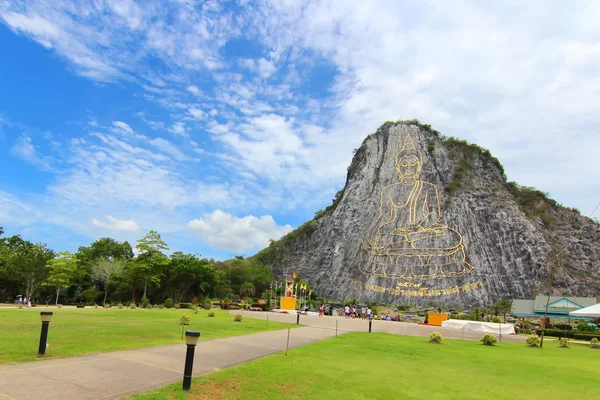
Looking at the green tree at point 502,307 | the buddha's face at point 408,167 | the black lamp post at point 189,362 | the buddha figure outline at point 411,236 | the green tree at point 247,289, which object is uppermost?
the buddha's face at point 408,167

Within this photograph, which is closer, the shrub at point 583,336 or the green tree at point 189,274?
the shrub at point 583,336

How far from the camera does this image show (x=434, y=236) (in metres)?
59.2

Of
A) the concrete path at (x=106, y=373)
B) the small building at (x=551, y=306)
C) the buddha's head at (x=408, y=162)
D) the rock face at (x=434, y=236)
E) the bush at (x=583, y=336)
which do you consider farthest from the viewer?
the buddha's head at (x=408, y=162)

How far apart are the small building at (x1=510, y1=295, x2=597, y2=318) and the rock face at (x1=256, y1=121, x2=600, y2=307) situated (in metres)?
5.51

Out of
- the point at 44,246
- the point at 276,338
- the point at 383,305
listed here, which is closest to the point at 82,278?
the point at 44,246

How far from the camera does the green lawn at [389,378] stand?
7926 mm

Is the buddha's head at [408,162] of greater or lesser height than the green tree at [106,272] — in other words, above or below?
above

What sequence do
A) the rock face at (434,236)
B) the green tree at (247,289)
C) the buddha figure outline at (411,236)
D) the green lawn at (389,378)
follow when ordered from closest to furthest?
1. the green lawn at (389,378)
2. the rock face at (434,236)
3. the buddha figure outline at (411,236)
4. the green tree at (247,289)

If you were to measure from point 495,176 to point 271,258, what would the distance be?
147 ft

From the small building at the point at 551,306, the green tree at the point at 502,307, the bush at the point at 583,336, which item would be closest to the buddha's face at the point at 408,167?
the green tree at the point at 502,307

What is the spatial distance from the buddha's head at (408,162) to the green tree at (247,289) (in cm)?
3199

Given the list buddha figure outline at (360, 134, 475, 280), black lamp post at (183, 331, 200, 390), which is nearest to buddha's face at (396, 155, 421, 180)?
buddha figure outline at (360, 134, 475, 280)

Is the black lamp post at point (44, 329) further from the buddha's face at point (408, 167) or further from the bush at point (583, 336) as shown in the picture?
the buddha's face at point (408, 167)

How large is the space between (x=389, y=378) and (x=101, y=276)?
2015 inches
